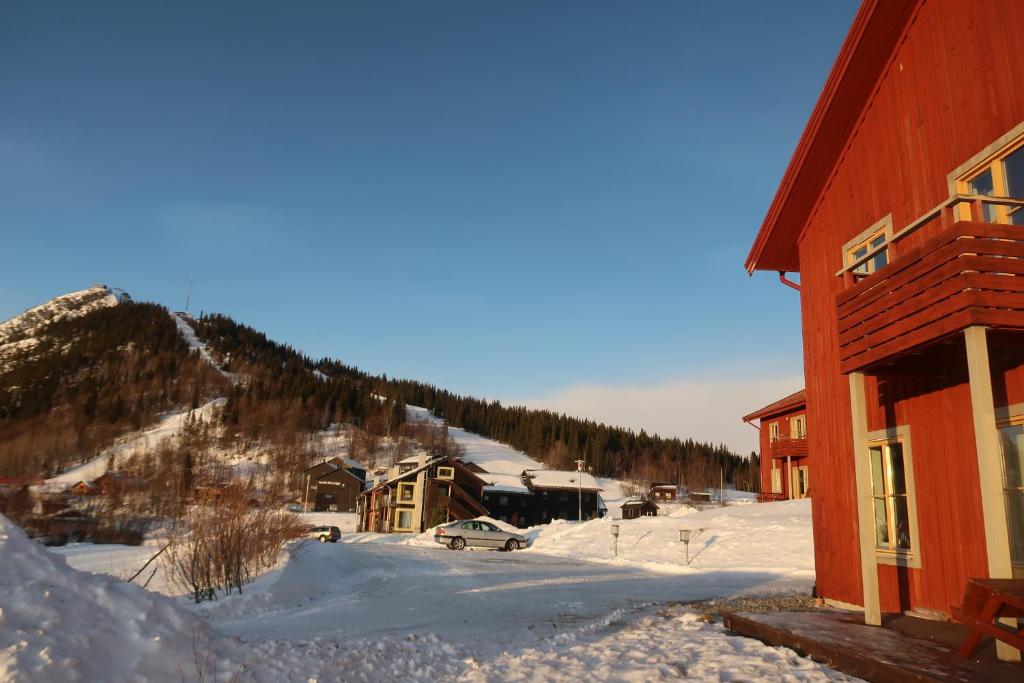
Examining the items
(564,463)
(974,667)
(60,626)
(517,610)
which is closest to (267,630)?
(517,610)

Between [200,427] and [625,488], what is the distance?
82.4m

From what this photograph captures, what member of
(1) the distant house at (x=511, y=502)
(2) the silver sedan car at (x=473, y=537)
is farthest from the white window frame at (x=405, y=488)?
(2) the silver sedan car at (x=473, y=537)

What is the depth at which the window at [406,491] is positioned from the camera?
6106 centimetres

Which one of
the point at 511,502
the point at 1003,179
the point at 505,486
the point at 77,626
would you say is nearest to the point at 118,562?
the point at 77,626

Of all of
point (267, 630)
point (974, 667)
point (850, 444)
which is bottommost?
point (267, 630)

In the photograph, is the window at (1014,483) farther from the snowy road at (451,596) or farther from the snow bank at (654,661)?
the snowy road at (451,596)

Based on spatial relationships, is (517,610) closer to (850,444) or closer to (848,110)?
(850,444)

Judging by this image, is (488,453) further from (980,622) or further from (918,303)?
(980,622)

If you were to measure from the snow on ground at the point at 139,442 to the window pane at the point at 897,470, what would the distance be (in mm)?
108539

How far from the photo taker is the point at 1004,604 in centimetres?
682

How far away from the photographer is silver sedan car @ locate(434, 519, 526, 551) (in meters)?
35.8

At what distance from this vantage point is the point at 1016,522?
8.10 meters

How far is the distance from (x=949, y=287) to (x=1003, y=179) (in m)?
2.47

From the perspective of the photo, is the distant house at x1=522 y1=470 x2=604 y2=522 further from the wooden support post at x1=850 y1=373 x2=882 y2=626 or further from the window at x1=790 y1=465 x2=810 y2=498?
the wooden support post at x1=850 y1=373 x2=882 y2=626
